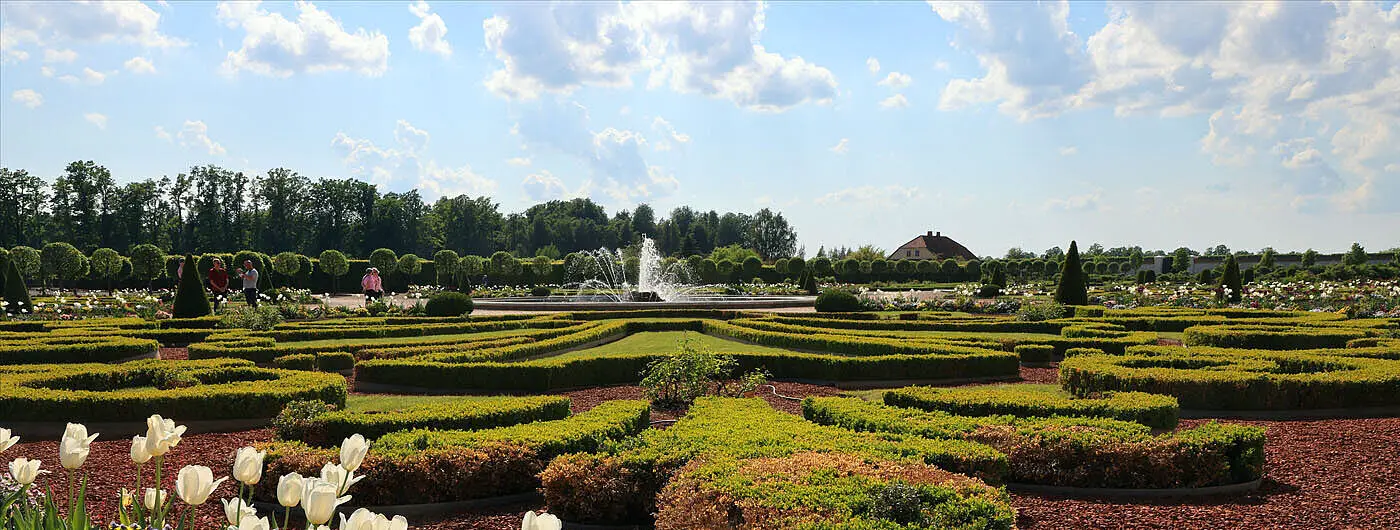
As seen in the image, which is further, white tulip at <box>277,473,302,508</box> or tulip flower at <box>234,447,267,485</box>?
tulip flower at <box>234,447,267,485</box>

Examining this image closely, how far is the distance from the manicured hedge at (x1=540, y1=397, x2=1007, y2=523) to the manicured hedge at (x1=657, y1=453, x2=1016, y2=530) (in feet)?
1.40

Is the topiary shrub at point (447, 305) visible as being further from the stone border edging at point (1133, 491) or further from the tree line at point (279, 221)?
the tree line at point (279, 221)

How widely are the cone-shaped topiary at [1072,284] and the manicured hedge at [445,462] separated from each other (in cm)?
1977

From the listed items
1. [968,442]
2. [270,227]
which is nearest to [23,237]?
[270,227]

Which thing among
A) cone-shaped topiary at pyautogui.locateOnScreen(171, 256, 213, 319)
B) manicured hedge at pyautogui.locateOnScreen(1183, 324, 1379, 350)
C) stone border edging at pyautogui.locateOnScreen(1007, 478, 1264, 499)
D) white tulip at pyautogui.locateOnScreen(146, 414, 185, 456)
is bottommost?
stone border edging at pyautogui.locateOnScreen(1007, 478, 1264, 499)

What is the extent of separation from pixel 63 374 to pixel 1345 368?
14.5m

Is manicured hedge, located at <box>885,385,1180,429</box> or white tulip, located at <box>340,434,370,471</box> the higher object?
white tulip, located at <box>340,434,370,471</box>

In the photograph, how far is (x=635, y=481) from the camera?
570 centimetres

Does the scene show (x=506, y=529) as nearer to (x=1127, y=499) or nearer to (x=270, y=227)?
(x=1127, y=499)

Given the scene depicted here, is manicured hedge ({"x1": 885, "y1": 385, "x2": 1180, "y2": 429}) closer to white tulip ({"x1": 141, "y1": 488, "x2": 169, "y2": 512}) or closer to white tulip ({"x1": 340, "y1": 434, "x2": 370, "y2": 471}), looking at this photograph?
white tulip ({"x1": 340, "y1": 434, "x2": 370, "y2": 471})

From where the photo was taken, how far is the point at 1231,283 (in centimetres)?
2600

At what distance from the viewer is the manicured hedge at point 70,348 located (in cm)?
1255

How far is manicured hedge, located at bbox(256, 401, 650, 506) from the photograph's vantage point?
6.02 metres

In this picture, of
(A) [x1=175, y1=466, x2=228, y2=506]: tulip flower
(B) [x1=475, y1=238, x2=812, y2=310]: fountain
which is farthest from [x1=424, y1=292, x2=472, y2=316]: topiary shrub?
(A) [x1=175, y1=466, x2=228, y2=506]: tulip flower
